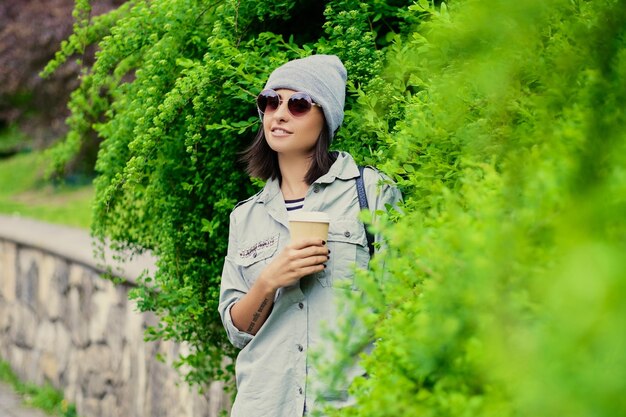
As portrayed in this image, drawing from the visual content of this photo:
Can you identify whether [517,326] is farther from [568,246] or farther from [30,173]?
[30,173]

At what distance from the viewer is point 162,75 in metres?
3.36

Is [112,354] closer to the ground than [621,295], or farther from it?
closer to the ground

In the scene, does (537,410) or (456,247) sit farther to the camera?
(456,247)

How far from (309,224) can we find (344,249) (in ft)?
0.54

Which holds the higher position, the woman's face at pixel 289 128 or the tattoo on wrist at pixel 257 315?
the woman's face at pixel 289 128

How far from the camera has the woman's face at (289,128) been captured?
2646 millimetres

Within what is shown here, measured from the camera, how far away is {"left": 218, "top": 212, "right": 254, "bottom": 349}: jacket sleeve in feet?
8.71

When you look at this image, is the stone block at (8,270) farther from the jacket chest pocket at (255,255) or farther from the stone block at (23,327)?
the jacket chest pocket at (255,255)

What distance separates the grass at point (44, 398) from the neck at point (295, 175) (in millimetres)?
4609

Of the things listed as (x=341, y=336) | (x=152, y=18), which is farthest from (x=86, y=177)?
(x=341, y=336)

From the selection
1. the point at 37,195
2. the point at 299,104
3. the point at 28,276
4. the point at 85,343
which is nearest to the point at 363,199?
the point at 299,104

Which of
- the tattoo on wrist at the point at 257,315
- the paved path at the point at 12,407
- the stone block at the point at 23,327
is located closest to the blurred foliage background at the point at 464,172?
the tattoo on wrist at the point at 257,315

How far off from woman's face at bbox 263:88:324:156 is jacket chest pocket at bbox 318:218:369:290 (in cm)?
28

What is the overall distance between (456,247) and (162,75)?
222cm
